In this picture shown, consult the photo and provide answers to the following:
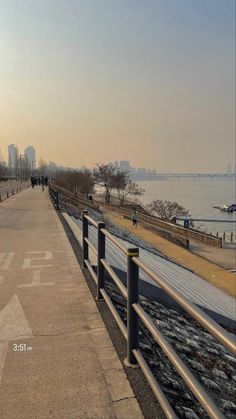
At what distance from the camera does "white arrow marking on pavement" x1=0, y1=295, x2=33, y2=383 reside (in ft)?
13.6

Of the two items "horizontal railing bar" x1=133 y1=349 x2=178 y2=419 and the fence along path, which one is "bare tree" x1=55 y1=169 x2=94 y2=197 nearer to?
the fence along path

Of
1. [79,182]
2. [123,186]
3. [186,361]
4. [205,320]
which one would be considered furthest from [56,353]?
[123,186]

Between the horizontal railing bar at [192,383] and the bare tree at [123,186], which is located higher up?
the bare tree at [123,186]

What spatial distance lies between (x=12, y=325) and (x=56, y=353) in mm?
1015

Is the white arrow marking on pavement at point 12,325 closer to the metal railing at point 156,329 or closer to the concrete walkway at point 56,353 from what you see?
the concrete walkway at point 56,353

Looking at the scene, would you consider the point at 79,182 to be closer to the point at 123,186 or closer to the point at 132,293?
the point at 123,186

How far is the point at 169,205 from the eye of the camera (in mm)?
64750

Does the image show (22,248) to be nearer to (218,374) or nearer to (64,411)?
(218,374)

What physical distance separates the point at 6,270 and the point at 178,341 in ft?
11.8

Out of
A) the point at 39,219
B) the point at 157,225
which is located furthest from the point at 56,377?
the point at 157,225

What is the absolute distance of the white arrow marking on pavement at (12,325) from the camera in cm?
415

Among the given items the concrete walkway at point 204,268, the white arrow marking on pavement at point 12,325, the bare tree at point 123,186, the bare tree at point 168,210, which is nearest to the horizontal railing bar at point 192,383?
the white arrow marking on pavement at point 12,325

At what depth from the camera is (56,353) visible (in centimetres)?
385

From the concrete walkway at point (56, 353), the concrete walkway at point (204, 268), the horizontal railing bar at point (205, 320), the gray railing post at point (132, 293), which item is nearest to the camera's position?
the horizontal railing bar at point (205, 320)
